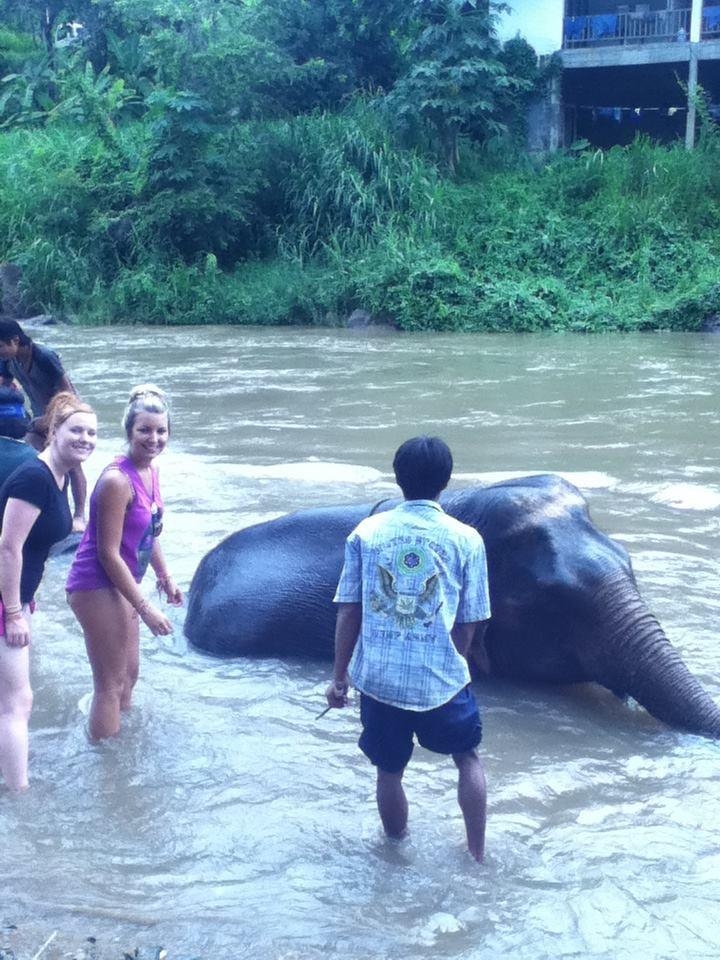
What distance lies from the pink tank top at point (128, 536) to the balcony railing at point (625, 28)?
24.0m

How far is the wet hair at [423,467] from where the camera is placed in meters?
3.27

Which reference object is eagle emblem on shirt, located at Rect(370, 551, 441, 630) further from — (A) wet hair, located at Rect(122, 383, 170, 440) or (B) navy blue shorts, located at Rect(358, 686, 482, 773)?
(A) wet hair, located at Rect(122, 383, 170, 440)

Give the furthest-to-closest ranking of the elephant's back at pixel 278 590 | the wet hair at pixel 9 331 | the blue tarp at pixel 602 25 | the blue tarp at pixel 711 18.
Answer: the blue tarp at pixel 602 25
the blue tarp at pixel 711 18
the wet hair at pixel 9 331
the elephant's back at pixel 278 590

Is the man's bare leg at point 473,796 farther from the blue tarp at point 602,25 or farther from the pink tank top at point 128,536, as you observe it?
Result: the blue tarp at point 602,25

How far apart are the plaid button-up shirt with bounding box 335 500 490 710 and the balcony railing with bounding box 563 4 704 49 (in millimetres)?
24604

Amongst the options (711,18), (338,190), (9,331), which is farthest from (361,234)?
(9,331)

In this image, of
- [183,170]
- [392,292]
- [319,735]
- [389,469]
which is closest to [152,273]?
[183,170]

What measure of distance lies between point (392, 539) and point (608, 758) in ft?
4.98

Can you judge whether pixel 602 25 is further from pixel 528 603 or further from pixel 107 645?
pixel 107 645

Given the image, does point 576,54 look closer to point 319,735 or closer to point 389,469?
point 389,469

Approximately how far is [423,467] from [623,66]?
2422 cm

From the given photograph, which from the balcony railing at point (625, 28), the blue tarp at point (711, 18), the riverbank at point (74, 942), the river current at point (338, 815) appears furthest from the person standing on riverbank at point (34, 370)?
the blue tarp at point (711, 18)

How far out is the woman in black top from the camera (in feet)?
12.5

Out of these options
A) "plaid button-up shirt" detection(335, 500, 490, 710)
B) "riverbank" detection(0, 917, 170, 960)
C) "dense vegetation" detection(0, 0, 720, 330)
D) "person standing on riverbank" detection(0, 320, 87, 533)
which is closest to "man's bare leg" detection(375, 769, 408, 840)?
"plaid button-up shirt" detection(335, 500, 490, 710)
